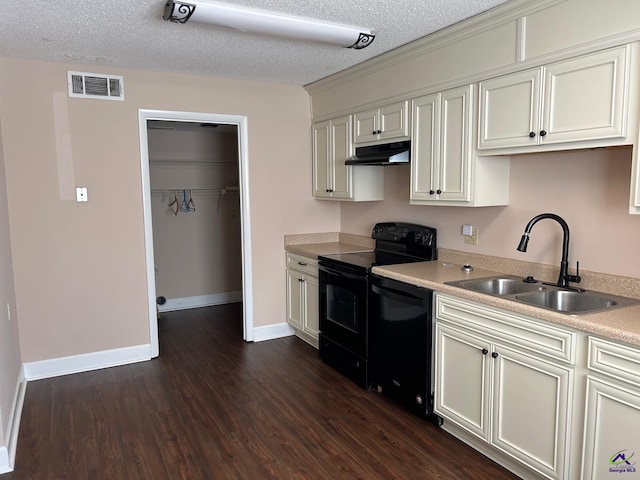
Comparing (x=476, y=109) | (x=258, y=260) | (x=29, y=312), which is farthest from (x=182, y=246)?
(x=476, y=109)

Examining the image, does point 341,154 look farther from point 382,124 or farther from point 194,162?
point 194,162

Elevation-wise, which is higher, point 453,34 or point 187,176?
point 453,34

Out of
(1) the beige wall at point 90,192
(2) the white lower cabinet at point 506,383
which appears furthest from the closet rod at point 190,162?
(2) the white lower cabinet at point 506,383

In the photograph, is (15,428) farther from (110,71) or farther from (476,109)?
(476,109)

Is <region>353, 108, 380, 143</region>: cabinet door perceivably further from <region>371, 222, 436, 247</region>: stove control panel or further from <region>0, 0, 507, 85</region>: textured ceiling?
<region>371, 222, 436, 247</region>: stove control panel

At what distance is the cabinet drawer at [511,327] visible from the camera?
2000 millimetres

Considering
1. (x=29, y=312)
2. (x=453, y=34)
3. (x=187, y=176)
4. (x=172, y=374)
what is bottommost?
(x=172, y=374)

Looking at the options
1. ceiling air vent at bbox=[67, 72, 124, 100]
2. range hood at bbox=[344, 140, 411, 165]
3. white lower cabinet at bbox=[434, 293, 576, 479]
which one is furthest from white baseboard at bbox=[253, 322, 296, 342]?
ceiling air vent at bbox=[67, 72, 124, 100]

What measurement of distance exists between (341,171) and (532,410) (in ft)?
8.33

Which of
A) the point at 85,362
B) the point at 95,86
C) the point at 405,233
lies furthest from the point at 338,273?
the point at 95,86

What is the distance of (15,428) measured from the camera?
9.13 ft

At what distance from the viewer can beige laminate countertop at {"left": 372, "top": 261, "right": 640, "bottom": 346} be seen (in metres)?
1.82

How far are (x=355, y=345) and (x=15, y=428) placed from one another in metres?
2.20

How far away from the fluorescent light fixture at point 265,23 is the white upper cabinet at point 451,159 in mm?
615
